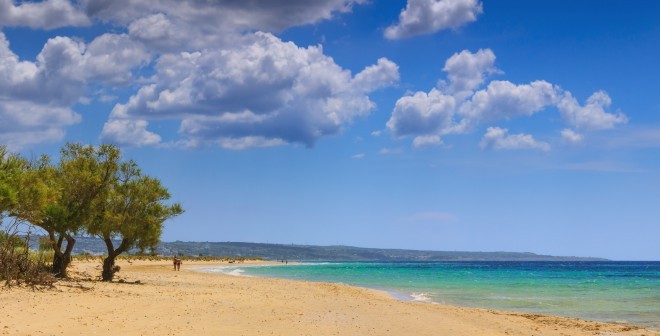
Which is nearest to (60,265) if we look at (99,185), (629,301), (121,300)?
(99,185)

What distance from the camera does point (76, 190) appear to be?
33.2 meters

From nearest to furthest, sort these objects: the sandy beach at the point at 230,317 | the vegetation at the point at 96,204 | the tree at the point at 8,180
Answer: the sandy beach at the point at 230,317 → the tree at the point at 8,180 → the vegetation at the point at 96,204

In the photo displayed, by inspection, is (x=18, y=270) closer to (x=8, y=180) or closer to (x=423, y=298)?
(x=8, y=180)

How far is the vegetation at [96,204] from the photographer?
108 ft


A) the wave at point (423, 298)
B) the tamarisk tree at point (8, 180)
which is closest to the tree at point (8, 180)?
the tamarisk tree at point (8, 180)

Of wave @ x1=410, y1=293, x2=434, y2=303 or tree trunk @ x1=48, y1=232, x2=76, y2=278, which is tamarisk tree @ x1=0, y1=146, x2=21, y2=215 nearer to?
tree trunk @ x1=48, y1=232, x2=76, y2=278

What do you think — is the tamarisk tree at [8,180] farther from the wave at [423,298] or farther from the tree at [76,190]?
the wave at [423,298]

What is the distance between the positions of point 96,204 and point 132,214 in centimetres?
203

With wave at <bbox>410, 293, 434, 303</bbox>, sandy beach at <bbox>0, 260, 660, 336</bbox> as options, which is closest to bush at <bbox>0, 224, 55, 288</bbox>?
sandy beach at <bbox>0, 260, 660, 336</bbox>

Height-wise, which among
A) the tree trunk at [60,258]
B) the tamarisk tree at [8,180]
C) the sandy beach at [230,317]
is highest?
the tamarisk tree at [8,180]

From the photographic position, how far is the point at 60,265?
1342 inches

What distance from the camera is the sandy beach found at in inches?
708

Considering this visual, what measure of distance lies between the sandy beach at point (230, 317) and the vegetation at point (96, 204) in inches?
216

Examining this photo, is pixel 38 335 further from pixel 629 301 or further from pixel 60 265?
pixel 629 301
